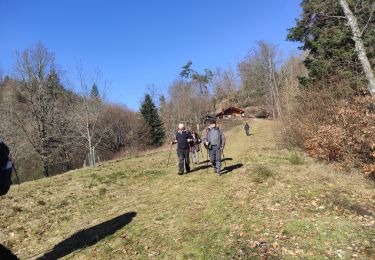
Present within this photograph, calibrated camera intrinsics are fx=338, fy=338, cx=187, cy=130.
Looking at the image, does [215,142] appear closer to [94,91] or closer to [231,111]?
[94,91]

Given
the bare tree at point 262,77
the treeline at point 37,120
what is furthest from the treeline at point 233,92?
the treeline at point 37,120

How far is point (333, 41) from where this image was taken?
1794cm

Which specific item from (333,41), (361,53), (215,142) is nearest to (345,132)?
(361,53)

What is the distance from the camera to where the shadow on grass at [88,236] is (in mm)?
8109

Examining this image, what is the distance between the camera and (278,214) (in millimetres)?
8297

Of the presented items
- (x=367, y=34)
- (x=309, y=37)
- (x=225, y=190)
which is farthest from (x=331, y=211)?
(x=309, y=37)

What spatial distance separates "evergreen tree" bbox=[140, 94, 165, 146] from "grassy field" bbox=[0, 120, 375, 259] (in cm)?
4757

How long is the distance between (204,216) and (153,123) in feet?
179

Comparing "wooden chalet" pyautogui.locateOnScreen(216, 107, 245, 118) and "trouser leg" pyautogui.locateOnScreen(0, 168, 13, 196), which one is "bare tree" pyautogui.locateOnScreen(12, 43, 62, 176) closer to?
"trouser leg" pyautogui.locateOnScreen(0, 168, 13, 196)

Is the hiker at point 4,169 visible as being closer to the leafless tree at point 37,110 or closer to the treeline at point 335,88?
the treeline at point 335,88

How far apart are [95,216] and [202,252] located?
507cm

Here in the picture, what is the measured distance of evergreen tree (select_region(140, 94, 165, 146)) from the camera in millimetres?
62506

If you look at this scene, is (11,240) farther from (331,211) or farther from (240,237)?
(331,211)

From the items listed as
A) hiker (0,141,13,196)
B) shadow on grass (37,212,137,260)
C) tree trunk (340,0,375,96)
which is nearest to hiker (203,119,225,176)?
shadow on grass (37,212,137,260)
